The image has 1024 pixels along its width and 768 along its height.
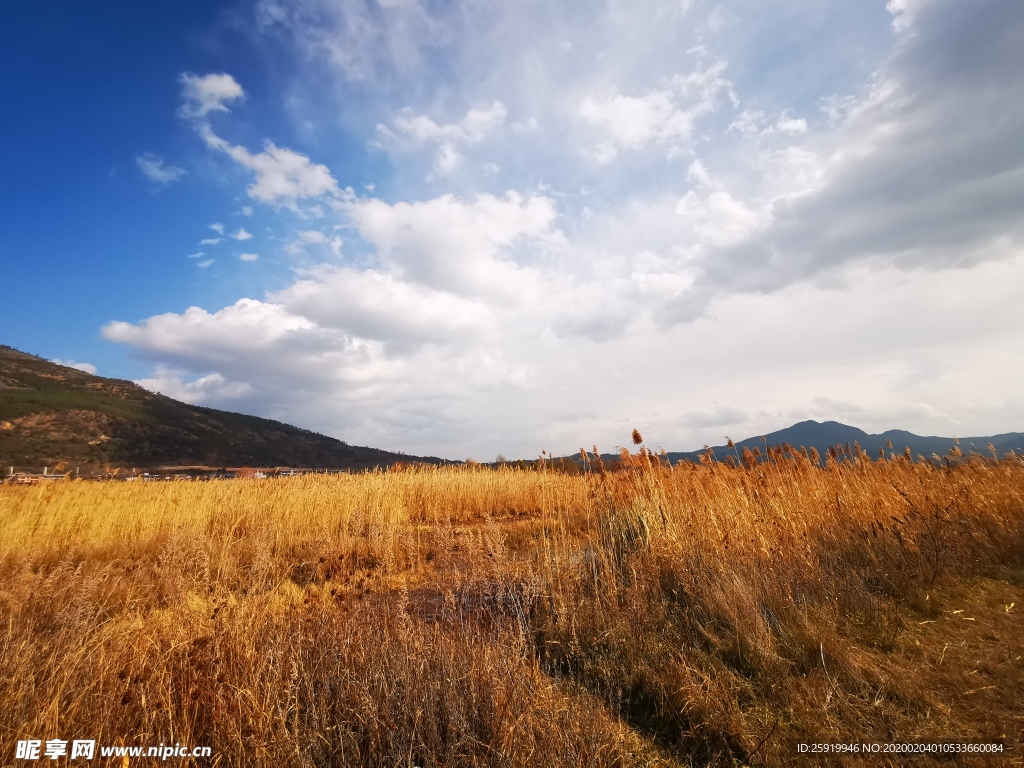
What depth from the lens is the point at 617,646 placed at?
3.75 m

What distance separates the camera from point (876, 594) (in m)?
4.04

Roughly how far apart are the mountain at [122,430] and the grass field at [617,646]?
3291 cm

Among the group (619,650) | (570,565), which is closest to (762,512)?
(570,565)

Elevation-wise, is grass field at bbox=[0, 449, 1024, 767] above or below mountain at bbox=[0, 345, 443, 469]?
below

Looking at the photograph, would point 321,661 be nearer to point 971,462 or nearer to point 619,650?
point 619,650

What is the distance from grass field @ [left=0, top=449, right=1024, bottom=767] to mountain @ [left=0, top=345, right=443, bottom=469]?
108ft

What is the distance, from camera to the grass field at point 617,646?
8.23ft

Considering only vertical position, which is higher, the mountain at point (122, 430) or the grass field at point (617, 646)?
the mountain at point (122, 430)

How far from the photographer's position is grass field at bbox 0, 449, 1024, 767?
2.51 meters

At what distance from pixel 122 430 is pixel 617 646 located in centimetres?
6492

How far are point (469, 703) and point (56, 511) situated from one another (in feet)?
32.0

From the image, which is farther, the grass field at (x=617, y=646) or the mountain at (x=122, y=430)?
the mountain at (x=122, y=430)

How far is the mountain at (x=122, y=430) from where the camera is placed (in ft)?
135

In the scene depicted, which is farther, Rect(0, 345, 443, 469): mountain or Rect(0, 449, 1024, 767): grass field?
Rect(0, 345, 443, 469): mountain
